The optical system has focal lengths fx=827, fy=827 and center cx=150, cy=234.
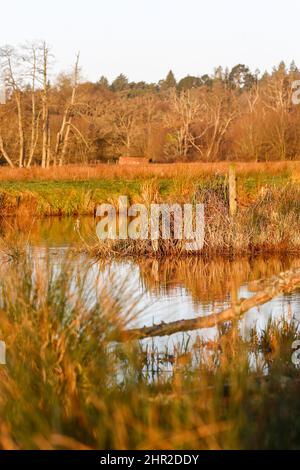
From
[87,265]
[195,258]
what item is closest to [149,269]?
[195,258]

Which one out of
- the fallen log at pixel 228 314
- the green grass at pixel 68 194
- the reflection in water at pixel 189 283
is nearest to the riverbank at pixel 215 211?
the green grass at pixel 68 194

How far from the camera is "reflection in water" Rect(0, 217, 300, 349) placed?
7758 mm

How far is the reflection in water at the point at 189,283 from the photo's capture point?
776 cm

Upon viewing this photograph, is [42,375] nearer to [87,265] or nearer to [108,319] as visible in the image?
[108,319]

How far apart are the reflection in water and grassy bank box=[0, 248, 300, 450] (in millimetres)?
470

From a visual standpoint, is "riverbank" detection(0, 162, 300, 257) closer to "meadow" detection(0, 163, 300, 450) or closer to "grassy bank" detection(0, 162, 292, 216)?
"grassy bank" detection(0, 162, 292, 216)

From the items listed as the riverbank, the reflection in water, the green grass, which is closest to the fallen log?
the reflection in water

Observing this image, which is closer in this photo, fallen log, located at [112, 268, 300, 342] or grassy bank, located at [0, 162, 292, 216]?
fallen log, located at [112, 268, 300, 342]

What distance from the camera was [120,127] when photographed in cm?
5797

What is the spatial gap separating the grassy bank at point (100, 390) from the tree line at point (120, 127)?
31183mm

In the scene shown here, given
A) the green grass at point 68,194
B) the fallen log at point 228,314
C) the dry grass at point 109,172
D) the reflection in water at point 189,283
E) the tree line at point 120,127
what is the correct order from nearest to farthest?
the fallen log at point 228,314
the reflection in water at point 189,283
the green grass at point 68,194
the dry grass at point 109,172
the tree line at point 120,127

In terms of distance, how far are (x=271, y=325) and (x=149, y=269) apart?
21.5 ft

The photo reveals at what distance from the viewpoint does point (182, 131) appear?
2146 inches

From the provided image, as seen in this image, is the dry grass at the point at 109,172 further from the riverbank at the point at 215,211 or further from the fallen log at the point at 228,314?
the fallen log at the point at 228,314
